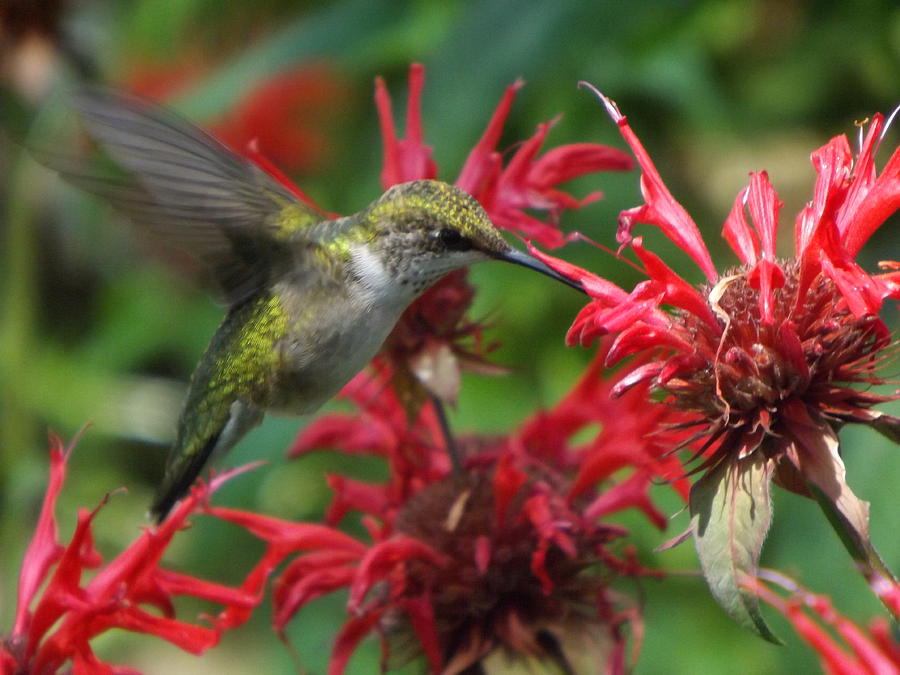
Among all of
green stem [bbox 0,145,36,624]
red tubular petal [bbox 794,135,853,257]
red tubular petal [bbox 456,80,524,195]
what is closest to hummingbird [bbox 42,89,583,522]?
red tubular petal [bbox 456,80,524,195]

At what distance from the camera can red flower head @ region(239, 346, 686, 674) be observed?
1.37 meters

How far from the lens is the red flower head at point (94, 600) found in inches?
48.8

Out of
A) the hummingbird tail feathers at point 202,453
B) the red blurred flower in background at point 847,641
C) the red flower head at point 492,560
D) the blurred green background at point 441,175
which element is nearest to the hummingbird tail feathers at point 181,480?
the hummingbird tail feathers at point 202,453

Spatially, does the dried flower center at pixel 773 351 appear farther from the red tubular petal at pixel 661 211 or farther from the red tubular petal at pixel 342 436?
the red tubular petal at pixel 342 436

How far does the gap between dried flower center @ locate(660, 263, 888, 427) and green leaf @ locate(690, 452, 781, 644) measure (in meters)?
0.05

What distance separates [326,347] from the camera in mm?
1385

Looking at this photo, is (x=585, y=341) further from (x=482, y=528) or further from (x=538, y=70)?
(x=538, y=70)

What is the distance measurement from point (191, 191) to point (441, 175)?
66 cm

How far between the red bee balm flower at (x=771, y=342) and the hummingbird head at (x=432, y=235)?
0.48ft

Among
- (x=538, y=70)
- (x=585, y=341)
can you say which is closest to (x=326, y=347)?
(x=585, y=341)

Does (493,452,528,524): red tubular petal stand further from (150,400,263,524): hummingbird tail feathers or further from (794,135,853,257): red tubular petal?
(794,135,853,257): red tubular petal

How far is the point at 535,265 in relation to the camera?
3.91ft

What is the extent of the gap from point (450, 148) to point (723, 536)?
A: 91 centimetres

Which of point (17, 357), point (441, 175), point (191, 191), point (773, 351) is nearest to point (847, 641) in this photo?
point (773, 351)
